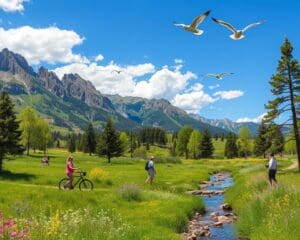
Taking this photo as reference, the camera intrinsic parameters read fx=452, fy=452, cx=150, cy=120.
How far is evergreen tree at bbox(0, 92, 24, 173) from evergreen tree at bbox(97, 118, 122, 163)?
4894cm

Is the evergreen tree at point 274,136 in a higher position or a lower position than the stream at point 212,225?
higher

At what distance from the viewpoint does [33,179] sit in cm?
4384

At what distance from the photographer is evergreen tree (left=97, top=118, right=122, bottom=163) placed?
104312 millimetres

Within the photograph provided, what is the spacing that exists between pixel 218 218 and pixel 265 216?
738cm

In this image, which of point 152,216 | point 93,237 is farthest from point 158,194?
point 93,237

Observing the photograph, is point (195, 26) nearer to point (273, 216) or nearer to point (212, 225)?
point (273, 216)

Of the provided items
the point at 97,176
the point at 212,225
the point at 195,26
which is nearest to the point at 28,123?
the point at 97,176

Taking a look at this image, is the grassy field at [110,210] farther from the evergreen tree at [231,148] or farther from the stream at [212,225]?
the evergreen tree at [231,148]

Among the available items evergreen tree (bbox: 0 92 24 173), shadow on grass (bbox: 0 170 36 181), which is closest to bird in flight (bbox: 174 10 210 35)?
shadow on grass (bbox: 0 170 36 181)

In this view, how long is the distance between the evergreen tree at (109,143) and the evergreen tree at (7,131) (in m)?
48.9

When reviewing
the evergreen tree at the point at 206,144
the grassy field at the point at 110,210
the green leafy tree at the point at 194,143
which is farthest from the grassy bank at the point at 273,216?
the green leafy tree at the point at 194,143

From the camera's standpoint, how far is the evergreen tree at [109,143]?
104312 millimetres

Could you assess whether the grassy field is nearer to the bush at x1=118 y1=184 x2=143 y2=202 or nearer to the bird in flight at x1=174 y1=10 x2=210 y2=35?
the bush at x1=118 y1=184 x2=143 y2=202

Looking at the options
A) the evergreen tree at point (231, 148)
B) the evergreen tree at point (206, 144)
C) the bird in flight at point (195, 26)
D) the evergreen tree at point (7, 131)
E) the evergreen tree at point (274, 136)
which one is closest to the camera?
the bird in flight at point (195, 26)
